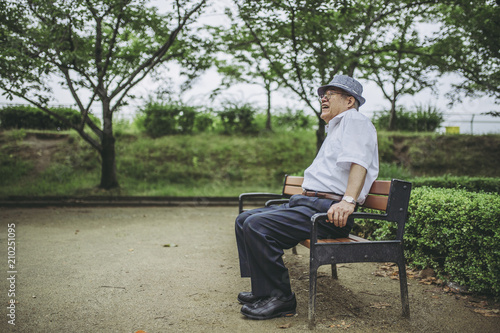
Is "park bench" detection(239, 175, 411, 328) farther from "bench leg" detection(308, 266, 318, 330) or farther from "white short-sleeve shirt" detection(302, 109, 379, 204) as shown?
"white short-sleeve shirt" detection(302, 109, 379, 204)

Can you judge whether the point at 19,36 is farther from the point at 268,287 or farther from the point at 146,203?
the point at 268,287

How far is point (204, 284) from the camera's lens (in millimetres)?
3719

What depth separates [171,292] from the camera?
3.47 meters

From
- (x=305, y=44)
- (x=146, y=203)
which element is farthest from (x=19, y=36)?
(x=305, y=44)

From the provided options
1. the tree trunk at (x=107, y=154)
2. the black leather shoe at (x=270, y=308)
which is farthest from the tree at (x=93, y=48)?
the black leather shoe at (x=270, y=308)

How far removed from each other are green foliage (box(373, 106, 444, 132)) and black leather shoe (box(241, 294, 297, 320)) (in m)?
14.9

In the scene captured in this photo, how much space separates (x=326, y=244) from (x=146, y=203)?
8.31 m

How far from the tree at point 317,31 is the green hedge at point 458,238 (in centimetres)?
483

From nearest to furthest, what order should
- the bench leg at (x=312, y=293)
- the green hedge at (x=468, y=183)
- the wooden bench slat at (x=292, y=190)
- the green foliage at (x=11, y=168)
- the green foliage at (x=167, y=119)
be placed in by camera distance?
the bench leg at (x=312, y=293)
the wooden bench slat at (x=292, y=190)
the green hedge at (x=468, y=183)
the green foliage at (x=11, y=168)
the green foliage at (x=167, y=119)

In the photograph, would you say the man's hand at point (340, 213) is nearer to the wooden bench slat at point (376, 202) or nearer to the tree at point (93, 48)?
the wooden bench slat at point (376, 202)

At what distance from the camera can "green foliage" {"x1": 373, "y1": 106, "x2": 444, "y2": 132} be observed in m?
16.4

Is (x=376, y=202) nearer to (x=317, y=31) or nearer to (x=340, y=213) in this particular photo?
(x=340, y=213)

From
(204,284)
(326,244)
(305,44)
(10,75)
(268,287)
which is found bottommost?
(204,284)

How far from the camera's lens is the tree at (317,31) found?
780cm
